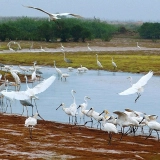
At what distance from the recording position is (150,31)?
352 ft

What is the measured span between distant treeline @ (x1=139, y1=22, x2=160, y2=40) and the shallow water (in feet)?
218

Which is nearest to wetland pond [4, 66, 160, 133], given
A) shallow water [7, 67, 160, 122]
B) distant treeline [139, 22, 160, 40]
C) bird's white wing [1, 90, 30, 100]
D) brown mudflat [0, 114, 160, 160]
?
shallow water [7, 67, 160, 122]

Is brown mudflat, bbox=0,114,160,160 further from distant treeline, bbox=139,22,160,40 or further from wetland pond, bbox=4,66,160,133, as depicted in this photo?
distant treeline, bbox=139,22,160,40

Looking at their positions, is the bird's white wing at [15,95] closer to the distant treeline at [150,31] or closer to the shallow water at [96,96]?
the shallow water at [96,96]

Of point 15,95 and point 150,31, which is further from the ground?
point 150,31

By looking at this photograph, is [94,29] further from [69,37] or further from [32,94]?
[32,94]

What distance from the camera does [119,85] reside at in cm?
3394

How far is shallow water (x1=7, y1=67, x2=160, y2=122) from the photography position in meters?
23.6

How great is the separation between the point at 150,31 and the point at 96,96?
8082cm

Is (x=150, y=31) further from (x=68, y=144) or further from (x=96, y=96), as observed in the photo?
(x=68, y=144)

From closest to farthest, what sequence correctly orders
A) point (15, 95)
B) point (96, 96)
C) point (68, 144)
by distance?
1. point (68, 144)
2. point (15, 95)
3. point (96, 96)

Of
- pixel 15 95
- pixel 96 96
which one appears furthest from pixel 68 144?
pixel 96 96

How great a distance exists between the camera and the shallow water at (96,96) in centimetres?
2364

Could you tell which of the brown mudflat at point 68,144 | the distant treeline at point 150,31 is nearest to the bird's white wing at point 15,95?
the brown mudflat at point 68,144
